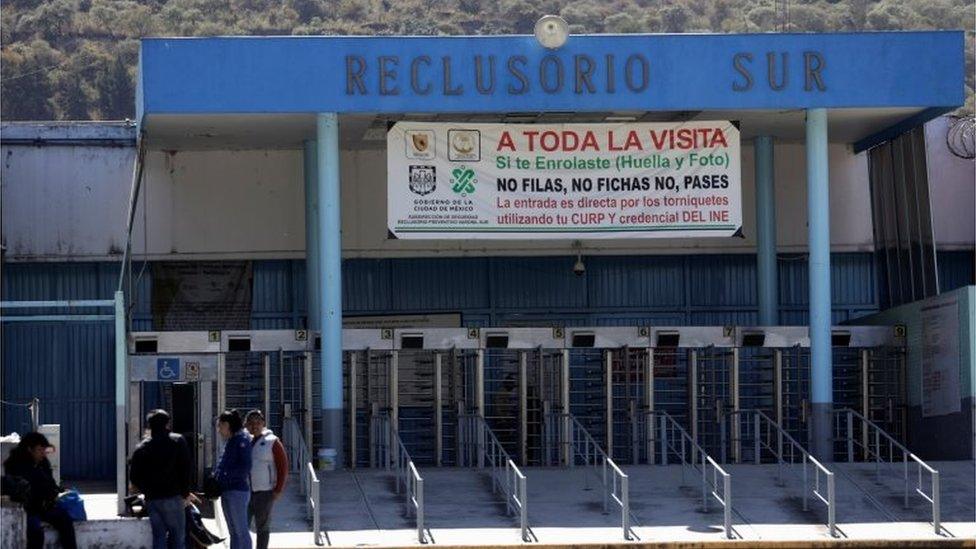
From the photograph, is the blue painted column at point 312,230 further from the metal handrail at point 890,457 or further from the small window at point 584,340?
the metal handrail at point 890,457

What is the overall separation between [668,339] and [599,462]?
210cm

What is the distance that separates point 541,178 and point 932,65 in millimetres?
5631

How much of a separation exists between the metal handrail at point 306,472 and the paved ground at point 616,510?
0.41 ft

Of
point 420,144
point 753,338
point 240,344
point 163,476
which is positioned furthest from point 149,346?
point 163,476

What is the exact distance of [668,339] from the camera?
1023 inches

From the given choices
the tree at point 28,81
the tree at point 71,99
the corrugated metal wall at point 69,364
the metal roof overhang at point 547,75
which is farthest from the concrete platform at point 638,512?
the tree at point 71,99

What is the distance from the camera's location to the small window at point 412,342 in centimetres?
2556

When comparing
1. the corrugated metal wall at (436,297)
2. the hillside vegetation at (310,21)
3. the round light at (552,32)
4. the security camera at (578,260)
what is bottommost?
the corrugated metal wall at (436,297)

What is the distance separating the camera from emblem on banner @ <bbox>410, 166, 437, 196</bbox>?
25031mm

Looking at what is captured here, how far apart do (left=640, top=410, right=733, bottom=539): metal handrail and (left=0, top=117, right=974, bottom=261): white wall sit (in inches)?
167

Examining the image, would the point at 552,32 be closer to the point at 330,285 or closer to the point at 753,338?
the point at 330,285

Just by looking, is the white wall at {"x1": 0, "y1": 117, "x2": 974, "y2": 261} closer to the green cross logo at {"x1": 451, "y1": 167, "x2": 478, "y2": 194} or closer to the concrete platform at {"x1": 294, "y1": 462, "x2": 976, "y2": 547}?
the green cross logo at {"x1": 451, "y1": 167, "x2": 478, "y2": 194}

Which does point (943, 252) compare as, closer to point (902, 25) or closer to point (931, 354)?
point (931, 354)

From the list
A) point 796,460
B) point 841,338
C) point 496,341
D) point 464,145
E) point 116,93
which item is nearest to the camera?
point 464,145
